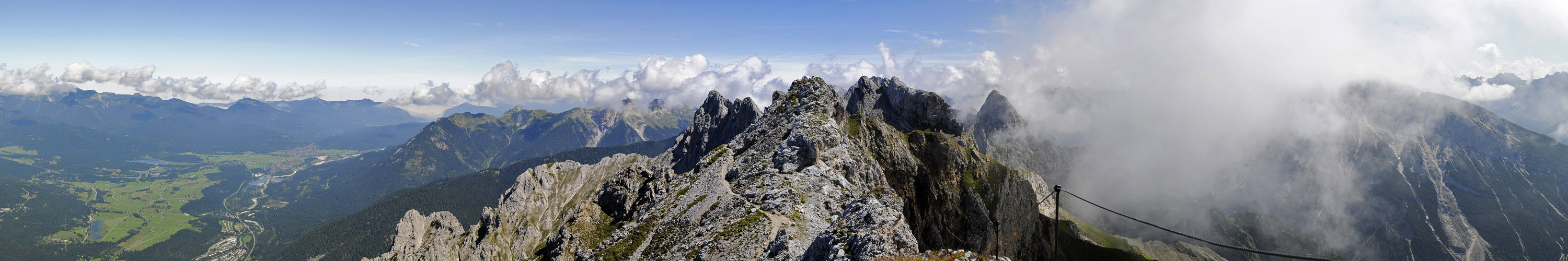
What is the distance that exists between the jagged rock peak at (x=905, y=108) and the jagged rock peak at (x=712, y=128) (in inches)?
969

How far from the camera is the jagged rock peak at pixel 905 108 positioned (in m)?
133

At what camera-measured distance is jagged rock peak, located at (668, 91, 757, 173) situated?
436 ft

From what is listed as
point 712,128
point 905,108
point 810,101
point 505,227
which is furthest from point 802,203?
point 505,227

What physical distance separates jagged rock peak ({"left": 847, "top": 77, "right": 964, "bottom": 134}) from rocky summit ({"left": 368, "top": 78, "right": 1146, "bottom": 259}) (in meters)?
0.38

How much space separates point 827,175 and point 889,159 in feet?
103

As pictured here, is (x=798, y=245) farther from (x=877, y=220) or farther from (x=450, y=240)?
(x=450, y=240)

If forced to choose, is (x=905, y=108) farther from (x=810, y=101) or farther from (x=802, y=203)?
(x=802, y=203)

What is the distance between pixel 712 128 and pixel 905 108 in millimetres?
50620

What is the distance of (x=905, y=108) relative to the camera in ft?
450

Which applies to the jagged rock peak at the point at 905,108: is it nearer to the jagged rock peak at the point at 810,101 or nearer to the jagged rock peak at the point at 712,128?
the jagged rock peak at the point at 712,128

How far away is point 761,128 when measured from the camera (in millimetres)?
73375

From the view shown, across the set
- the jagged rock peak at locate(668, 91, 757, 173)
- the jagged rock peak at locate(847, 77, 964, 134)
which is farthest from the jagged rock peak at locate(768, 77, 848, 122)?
the jagged rock peak at locate(847, 77, 964, 134)

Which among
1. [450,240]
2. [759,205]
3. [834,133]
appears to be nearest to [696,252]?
[759,205]

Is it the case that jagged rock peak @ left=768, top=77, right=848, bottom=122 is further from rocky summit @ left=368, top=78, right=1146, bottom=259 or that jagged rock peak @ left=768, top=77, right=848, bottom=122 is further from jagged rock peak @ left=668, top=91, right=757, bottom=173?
jagged rock peak @ left=668, top=91, right=757, bottom=173
